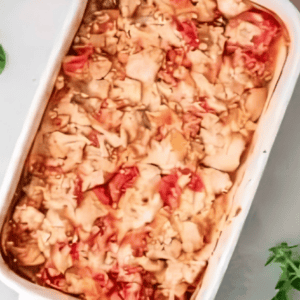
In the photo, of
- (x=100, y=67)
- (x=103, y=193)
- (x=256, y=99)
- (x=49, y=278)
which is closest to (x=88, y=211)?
(x=103, y=193)

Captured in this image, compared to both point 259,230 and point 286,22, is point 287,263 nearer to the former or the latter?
point 259,230

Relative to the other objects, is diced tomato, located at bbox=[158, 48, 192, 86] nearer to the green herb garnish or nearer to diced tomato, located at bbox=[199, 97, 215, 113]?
diced tomato, located at bbox=[199, 97, 215, 113]

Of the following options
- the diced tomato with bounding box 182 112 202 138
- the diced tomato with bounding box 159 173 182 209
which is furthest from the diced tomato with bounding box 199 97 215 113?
the diced tomato with bounding box 159 173 182 209

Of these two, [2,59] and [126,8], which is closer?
[126,8]

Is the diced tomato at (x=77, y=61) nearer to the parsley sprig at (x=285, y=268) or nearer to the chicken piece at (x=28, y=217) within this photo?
the chicken piece at (x=28, y=217)

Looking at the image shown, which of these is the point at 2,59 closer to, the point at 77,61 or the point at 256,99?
the point at 77,61

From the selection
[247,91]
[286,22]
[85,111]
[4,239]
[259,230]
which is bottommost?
[4,239]

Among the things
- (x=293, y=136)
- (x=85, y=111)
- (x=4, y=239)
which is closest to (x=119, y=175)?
(x=85, y=111)
